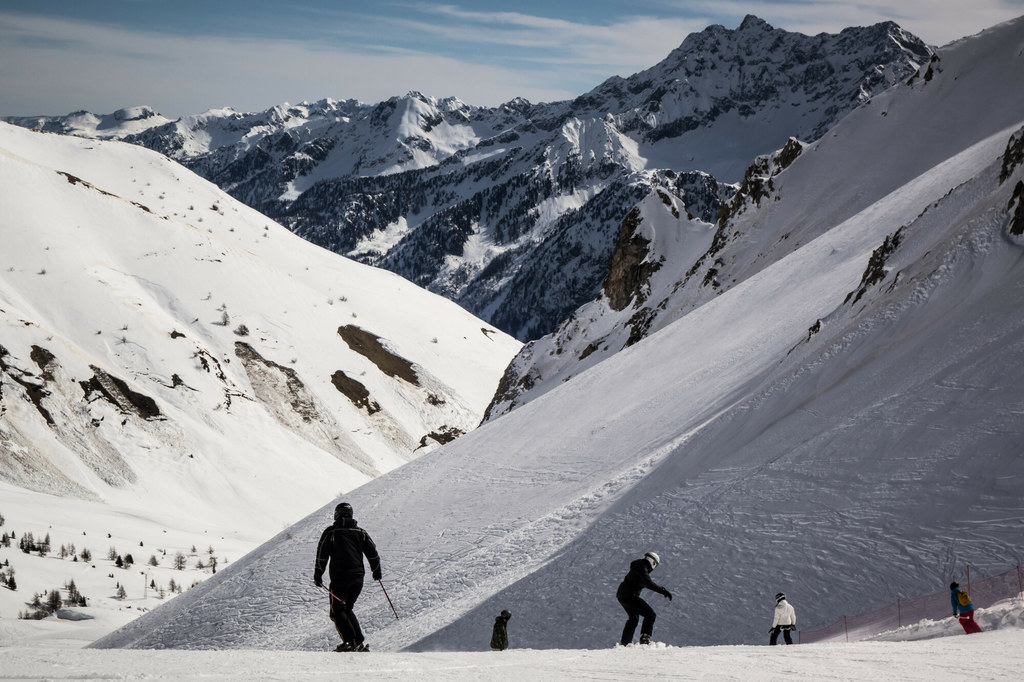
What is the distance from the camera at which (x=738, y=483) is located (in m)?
14.4

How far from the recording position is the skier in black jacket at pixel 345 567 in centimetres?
958

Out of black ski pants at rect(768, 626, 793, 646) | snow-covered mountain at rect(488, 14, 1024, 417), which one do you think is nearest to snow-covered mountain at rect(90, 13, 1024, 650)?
black ski pants at rect(768, 626, 793, 646)

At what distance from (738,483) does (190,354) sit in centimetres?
3310

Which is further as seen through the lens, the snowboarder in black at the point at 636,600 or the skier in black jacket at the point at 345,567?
the snowboarder in black at the point at 636,600

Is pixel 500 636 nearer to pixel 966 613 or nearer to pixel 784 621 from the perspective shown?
pixel 784 621

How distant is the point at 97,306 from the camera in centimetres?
4169

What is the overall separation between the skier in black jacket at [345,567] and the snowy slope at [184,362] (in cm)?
1438

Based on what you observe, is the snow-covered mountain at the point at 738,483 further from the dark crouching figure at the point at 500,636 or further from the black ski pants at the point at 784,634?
the dark crouching figure at the point at 500,636

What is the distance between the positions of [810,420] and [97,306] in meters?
35.6

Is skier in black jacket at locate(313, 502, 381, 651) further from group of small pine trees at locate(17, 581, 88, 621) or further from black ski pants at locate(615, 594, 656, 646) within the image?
group of small pine trees at locate(17, 581, 88, 621)

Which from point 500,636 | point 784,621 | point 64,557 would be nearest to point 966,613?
point 784,621

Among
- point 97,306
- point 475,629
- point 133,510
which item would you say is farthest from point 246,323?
point 475,629

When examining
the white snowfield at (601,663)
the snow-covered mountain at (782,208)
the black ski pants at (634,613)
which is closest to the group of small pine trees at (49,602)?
the white snowfield at (601,663)

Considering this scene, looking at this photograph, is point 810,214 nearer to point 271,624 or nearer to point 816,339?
point 816,339
